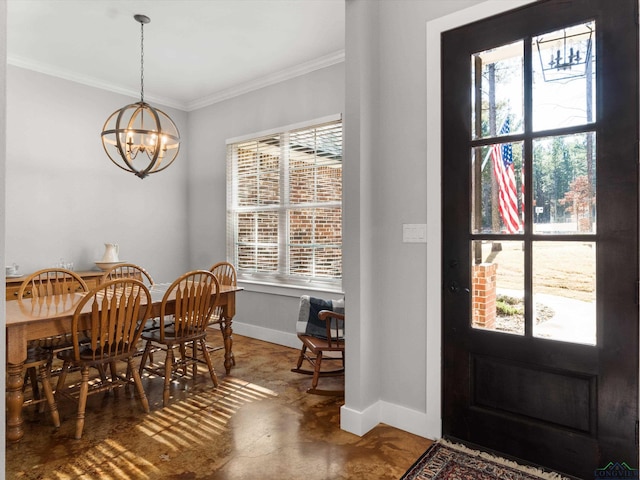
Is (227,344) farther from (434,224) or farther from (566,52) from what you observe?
(566,52)

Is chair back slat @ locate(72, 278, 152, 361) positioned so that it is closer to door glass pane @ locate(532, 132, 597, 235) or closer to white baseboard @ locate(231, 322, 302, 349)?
white baseboard @ locate(231, 322, 302, 349)

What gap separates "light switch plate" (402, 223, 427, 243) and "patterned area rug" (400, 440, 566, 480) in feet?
3.85

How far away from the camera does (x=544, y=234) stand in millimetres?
1969

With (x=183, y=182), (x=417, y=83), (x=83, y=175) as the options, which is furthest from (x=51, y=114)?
(x=417, y=83)

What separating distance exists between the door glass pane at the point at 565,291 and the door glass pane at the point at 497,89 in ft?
2.15

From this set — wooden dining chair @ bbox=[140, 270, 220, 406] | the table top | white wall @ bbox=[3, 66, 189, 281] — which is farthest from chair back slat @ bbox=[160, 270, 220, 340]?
white wall @ bbox=[3, 66, 189, 281]

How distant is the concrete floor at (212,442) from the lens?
2023mm

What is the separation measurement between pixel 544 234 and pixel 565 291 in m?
0.29

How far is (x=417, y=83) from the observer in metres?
2.35

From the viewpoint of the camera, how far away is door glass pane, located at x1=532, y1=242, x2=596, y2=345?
6.11 ft

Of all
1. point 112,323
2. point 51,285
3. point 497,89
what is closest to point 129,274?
point 51,285

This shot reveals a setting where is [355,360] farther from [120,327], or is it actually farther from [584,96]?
[584,96]

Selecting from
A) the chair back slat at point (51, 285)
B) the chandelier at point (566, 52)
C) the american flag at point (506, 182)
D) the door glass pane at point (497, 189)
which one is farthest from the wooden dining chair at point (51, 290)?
the chandelier at point (566, 52)

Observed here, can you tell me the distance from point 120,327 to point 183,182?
10.5 ft
